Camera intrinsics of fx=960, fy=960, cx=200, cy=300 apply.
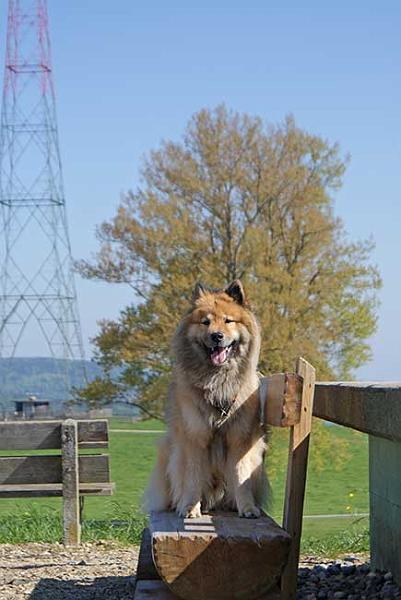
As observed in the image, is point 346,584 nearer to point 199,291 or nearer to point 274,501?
point 274,501

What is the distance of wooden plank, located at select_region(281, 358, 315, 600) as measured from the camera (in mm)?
4309

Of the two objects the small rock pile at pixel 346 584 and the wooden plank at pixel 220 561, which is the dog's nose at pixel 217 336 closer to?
the wooden plank at pixel 220 561

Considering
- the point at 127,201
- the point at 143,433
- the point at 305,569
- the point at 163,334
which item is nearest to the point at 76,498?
the point at 305,569

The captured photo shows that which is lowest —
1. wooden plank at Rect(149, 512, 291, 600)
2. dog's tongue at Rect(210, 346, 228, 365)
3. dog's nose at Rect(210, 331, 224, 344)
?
wooden plank at Rect(149, 512, 291, 600)

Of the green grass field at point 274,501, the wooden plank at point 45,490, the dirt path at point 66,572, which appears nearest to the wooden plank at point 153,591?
the green grass field at point 274,501

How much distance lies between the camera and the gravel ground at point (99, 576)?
16.4 ft

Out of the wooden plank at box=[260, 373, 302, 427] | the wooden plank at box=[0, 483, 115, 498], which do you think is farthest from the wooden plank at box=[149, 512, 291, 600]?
the wooden plank at box=[0, 483, 115, 498]

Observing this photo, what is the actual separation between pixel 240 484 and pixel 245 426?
29 centimetres

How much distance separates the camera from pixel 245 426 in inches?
190

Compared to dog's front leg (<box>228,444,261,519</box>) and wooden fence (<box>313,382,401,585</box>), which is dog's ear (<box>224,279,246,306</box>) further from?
dog's front leg (<box>228,444,261,519</box>)

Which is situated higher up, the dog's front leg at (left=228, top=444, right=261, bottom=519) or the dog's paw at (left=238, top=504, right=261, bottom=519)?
the dog's front leg at (left=228, top=444, right=261, bottom=519)

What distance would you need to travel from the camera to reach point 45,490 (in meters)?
8.77

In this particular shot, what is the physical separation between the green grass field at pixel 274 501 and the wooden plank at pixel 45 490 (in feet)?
1.25

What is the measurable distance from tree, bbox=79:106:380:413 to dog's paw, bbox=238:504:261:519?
16.2 meters
